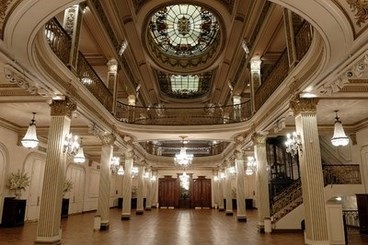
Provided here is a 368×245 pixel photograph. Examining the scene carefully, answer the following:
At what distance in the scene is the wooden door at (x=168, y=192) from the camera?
1037 inches

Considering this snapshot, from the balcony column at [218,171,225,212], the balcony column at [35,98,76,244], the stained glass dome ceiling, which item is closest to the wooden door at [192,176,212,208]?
the balcony column at [218,171,225,212]

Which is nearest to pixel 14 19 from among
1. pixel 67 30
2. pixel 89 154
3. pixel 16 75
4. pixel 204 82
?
pixel 16 75

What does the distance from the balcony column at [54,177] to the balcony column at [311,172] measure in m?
5.68

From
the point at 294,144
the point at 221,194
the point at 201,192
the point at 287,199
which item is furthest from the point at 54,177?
the point at 201,192

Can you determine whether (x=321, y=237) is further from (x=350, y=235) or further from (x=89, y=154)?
(x=89, y=154)

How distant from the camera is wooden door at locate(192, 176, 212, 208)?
26.3 metres

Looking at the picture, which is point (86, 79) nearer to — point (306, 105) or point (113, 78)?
point (113, 78)

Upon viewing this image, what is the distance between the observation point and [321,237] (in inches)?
238

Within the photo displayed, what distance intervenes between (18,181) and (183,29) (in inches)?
442

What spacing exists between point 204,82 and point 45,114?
1398 centimetres

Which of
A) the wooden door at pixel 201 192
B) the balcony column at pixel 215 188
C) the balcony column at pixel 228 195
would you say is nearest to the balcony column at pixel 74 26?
the balcony column at pixel 228 195

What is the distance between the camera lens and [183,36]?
16.8m

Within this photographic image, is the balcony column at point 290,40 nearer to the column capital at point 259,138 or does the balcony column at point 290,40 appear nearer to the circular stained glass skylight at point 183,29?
the column capital at point 259,138

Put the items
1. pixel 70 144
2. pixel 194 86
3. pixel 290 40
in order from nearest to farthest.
Result: pixel 290 40, pixel 70 144, pixel 194 86
